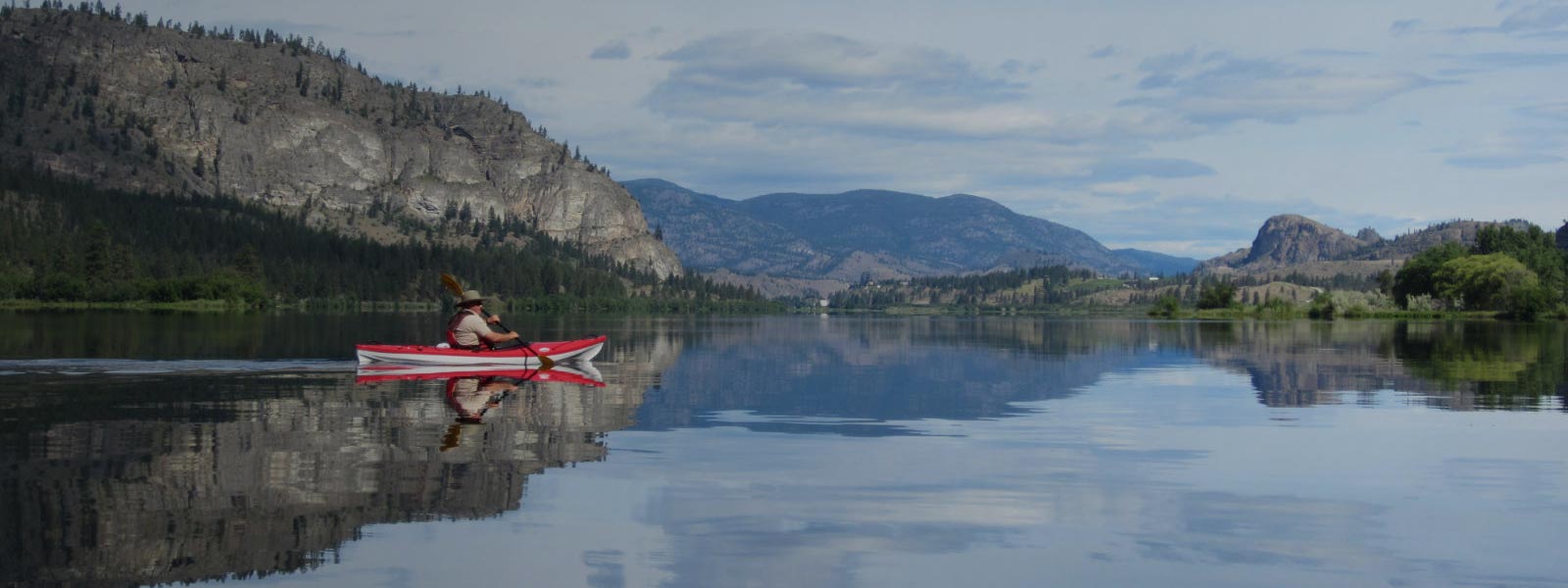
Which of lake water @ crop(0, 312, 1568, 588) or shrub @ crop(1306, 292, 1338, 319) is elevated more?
shrub @ crop(1306, 292, 1338, 319)

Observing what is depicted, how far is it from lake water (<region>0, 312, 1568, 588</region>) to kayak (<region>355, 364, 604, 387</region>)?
1.38 meters

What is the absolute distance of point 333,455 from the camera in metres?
21.0

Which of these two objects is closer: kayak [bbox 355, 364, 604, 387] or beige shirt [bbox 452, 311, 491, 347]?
kayak [bbox 355, 364, 604, 387]

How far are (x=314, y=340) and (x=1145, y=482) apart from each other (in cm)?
6084

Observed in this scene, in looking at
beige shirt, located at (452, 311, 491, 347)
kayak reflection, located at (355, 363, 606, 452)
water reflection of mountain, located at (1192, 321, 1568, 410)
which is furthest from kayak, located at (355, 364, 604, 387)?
water reflection of mountain, located at (1192, 321, 1568, 410)

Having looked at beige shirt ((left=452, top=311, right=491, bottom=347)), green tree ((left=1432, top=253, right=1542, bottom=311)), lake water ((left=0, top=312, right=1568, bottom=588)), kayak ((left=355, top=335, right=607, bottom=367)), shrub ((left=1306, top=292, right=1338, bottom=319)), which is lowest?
lake water ((left=0, top=312, right=1568, bottom=588))

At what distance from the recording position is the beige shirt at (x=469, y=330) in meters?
42.9

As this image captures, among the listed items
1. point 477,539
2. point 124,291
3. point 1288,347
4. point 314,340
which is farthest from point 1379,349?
point 124,291

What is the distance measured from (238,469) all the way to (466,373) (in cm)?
2260

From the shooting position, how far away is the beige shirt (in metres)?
42.9

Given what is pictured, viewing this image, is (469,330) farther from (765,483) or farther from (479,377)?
(765,483)

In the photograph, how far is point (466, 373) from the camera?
41.9 meters

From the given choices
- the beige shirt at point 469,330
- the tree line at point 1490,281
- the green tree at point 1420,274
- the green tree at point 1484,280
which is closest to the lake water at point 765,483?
the beige shirt at point 469,330

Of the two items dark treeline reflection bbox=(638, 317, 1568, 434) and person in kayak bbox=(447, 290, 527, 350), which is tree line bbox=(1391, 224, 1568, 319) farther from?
person in kayak bbox=(447, 290, 527, 350)
